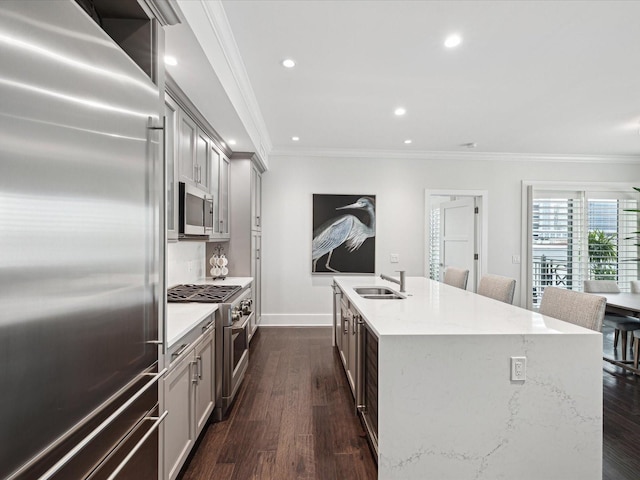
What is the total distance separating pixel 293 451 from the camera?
2.06 metres

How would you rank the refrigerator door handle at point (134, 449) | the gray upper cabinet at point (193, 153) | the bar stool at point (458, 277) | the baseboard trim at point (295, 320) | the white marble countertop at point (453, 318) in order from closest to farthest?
the refrigerator door handle at point (134, 449) < the white marble countertop at point (453, 318) < the gray upper cabinet at point (193, 153) < the bar stool at point (458, 277) < the baseboard trim at point (295, 320)

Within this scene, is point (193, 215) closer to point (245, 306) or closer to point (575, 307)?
point (245, 306)

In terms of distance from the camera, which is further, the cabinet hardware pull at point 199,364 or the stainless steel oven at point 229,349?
the stainless steel oven at point 229,349

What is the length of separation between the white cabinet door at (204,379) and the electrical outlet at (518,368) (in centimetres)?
162

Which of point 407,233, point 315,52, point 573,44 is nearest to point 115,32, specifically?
point 315,52

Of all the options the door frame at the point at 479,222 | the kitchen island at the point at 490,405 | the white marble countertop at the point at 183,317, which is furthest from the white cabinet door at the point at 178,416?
the door frame at the point at 479,222

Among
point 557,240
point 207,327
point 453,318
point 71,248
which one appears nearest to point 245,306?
point 207,327

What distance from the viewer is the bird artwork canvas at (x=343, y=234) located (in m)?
5.02

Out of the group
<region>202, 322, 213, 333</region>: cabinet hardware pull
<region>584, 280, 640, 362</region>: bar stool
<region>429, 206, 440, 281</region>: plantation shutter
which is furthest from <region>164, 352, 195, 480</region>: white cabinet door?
<region>429, 206, 440, 281</region>: plantation shutter

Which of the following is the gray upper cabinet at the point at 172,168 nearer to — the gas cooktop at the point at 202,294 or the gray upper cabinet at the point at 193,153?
the gray upper cabinet at the point at 193,153

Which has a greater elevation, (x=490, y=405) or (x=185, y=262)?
(x=185, y=262)

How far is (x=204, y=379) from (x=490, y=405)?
157 centimetres

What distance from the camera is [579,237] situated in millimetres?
5199

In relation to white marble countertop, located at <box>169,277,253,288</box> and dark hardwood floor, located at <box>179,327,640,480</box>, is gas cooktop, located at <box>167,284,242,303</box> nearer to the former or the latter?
white marble countertop, located at <box>169,277,253,288</box>
